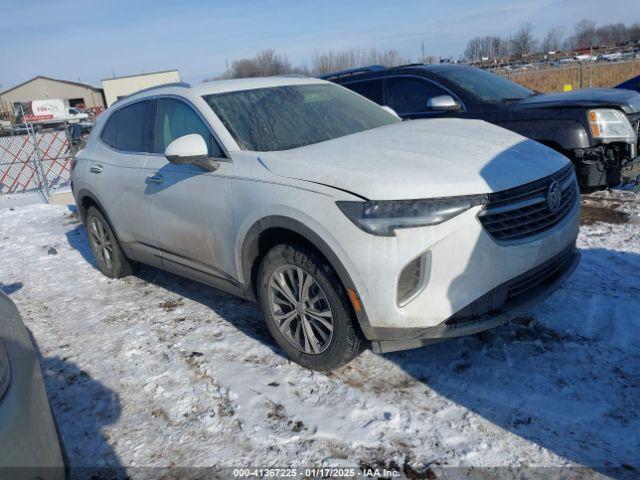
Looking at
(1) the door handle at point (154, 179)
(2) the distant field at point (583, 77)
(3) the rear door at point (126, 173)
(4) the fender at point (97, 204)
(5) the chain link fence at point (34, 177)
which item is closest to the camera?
(1) the door handle at point (154, 179)

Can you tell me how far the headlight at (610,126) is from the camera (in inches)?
213

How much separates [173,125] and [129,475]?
252 cm

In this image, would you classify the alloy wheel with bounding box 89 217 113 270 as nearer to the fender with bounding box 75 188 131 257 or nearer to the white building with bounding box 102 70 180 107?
the fender with bounding box 75 188 131 257

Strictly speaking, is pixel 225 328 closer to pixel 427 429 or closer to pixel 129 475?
pixel 129 475

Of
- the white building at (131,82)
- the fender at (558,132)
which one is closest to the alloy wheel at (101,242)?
the fender at (558,132)

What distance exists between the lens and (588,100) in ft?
18.4

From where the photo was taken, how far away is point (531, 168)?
300 cm

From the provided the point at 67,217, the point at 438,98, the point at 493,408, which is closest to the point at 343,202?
the point at 493,408

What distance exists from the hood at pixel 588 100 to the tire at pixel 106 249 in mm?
4552

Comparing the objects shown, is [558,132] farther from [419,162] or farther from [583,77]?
[583,77]

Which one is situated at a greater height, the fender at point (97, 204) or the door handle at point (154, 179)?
the door handle at point (154, 179)

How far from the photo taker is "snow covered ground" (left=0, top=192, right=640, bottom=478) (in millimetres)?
2537

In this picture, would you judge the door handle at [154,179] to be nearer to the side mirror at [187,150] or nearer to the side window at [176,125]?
the side window at [176,125]

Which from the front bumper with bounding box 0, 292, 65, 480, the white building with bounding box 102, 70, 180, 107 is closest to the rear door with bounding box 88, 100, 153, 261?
the front bumper with bounding box 0, 292, 65, 480
